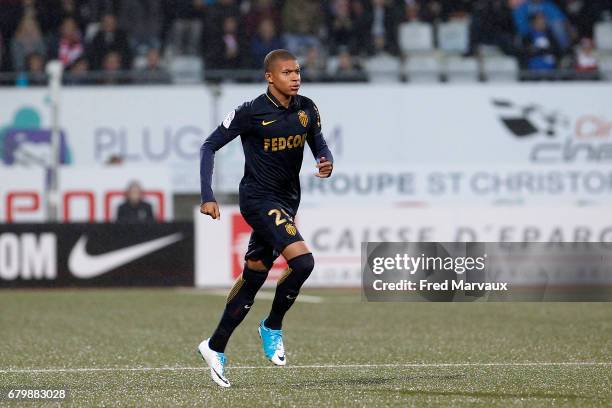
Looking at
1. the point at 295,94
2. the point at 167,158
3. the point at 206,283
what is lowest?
the point at 206,283

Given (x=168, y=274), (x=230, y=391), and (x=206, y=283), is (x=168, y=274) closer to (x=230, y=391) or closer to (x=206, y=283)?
(x=206, y=283)

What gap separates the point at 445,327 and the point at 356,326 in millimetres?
879

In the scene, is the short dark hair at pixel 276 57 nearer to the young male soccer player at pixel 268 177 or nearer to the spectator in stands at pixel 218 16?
the young male soccer player at pixel 268 177

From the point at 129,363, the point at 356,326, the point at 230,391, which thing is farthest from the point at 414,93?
the point at 230,391

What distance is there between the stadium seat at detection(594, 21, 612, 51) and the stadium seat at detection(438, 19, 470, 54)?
2227mm

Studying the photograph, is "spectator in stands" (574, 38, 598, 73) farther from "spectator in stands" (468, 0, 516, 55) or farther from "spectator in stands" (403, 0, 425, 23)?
"spectator in stands" (403, 0, 425, 23)

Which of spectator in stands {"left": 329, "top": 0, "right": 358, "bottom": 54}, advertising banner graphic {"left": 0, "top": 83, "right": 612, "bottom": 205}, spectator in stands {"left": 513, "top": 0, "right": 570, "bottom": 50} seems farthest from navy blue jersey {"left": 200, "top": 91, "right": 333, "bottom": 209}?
spectator in stands {"left": 513, "top": 0, "right": 570, "bottom": 50}

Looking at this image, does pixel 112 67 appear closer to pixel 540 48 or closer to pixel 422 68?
pixel 422 68

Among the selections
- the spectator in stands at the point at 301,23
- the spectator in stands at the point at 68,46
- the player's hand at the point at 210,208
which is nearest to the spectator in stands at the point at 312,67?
the spectator in stands at the point at 301,23

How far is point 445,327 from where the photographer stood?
12.3 m

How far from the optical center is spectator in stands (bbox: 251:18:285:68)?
20094 mm

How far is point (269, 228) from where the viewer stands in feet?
26.0

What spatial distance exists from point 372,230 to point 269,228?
32.5 ft

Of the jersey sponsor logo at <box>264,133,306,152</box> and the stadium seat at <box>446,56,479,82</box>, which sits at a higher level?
the jersey sponsor logo at <box>264,133,306,152</box>
